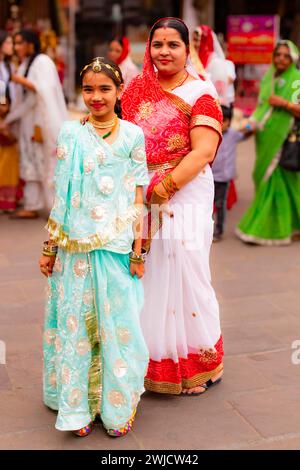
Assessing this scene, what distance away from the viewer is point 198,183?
326 centimetres

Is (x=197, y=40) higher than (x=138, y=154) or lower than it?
higher

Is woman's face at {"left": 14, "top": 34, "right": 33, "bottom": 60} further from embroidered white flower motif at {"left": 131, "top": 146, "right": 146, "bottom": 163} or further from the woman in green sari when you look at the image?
embroidered white flower motif at {"left": 131, "top": 146, "right": 146, "bottom": 163}

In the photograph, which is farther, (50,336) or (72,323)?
(50,336)

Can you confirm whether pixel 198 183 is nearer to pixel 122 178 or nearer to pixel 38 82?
pixel 122 178

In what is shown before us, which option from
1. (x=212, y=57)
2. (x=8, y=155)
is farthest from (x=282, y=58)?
(x=8, y=155)

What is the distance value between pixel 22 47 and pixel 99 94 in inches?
149

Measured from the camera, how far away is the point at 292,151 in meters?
5.93

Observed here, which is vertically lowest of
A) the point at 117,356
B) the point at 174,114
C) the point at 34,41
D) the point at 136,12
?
the point at 117,356

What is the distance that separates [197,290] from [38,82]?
362cm

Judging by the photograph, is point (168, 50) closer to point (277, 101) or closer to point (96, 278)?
point (96, 278)

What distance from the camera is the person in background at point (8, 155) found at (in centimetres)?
664

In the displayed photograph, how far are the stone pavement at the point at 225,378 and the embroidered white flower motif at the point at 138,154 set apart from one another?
1125 mm

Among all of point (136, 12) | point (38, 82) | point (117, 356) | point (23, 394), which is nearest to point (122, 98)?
point (117, 356)

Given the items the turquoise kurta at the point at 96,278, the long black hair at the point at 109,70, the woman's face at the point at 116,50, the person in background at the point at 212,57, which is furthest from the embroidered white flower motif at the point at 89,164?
the woman's face at the point at 116,50
